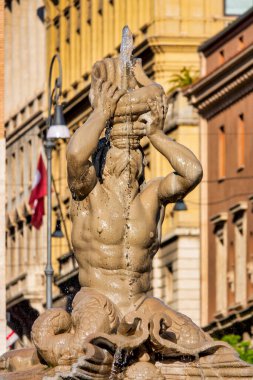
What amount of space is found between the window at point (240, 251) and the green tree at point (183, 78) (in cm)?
710

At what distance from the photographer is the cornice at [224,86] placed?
7350cm

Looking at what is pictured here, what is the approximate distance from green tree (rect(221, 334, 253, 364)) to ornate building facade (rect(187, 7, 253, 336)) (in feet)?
14.7

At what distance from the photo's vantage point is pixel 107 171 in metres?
22.1

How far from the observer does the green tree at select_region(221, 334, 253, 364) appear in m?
57.5

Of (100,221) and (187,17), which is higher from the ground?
(187,17)

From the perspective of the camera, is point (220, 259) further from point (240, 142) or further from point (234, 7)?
point (234, 7)

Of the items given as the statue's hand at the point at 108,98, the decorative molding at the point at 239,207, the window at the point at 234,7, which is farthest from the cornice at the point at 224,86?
the statue's hand at the point at 108,98

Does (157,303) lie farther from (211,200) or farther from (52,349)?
(211,200)

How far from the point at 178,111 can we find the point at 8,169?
939 inches

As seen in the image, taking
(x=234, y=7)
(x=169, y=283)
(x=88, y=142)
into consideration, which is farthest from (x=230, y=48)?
(x=88, y=142)

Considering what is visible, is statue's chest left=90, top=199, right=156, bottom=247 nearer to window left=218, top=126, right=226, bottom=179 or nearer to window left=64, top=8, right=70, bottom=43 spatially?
window left=218, top=126, right=226, bottom=179

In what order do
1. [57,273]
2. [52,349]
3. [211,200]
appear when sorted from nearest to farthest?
[52,349]
[211,200]
[57,273]

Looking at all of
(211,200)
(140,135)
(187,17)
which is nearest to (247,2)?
(187,17)

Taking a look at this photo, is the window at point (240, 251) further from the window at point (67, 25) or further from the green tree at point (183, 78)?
the window at point (67, 25)
